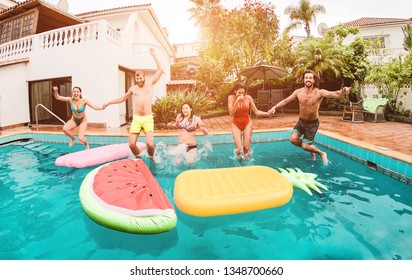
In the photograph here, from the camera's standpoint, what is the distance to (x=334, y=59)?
922 cm

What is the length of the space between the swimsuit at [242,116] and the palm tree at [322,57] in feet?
22.0

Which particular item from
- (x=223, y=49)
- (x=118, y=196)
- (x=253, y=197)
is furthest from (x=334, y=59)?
(x=118, y=196)

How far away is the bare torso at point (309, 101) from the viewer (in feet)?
12.0

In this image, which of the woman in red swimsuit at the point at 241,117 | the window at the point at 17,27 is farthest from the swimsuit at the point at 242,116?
the window at the point at 17,27

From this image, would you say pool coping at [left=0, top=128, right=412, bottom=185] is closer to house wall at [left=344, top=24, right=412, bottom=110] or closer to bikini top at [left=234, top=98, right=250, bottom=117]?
bikini top at [left=234, top=98, right=250, bottom=117]

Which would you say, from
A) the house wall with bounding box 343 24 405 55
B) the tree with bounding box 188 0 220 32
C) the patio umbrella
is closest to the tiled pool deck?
the patio umbrella

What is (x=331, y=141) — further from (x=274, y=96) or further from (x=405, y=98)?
(x=405, y=98)

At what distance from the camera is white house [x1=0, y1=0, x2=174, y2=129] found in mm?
7566

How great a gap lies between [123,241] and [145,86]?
2676mm

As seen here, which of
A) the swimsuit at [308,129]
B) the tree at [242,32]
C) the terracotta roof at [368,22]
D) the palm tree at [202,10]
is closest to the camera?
the swimsuit at [308,129]

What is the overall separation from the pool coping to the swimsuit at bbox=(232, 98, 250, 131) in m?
1.50

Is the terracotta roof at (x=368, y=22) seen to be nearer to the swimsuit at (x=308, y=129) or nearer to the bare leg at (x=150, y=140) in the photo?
the swimsuit at (x=308, y=129)

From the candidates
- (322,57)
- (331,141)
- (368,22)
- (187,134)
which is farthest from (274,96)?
(368,22)

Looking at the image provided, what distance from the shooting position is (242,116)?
13.6ft
